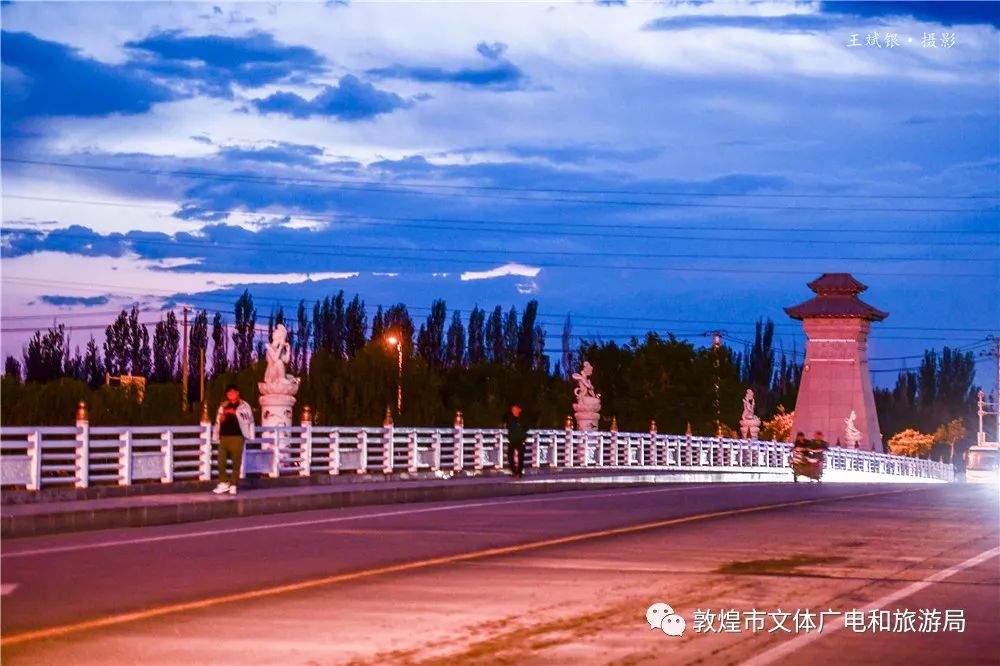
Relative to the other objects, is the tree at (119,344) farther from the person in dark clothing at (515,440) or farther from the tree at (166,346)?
the person in dark clothing at (515,440)

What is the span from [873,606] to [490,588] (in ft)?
10.7

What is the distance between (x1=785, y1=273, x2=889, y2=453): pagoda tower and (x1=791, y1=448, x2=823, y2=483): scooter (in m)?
53.9

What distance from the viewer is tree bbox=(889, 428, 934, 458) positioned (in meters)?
145

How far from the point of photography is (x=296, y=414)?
59500mm

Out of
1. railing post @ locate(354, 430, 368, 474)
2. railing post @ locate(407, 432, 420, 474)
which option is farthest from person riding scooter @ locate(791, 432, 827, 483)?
railing post @ locate(354, 430, 368, 474)

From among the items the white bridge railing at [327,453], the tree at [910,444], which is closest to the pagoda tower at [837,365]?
the tree at [910,444]

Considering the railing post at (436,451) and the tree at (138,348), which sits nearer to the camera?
the railing post at (436,451)

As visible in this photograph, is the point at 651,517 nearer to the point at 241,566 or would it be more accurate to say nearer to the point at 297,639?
the point at 241,566

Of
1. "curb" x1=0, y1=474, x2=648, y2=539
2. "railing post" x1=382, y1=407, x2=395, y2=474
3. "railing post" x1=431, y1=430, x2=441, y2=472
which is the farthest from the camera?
"railing post" x1=431, y1=430, x2=441, y2=472

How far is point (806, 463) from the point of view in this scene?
59.1 m

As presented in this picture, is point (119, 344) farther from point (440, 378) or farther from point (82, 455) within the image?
point (82, 455)

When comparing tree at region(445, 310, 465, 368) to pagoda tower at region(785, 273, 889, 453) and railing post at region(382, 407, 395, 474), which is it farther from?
railing post at region(382, 407, 395, 474)

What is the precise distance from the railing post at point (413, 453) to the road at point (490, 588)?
1280 cm

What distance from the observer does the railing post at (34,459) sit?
2455 centimetres
